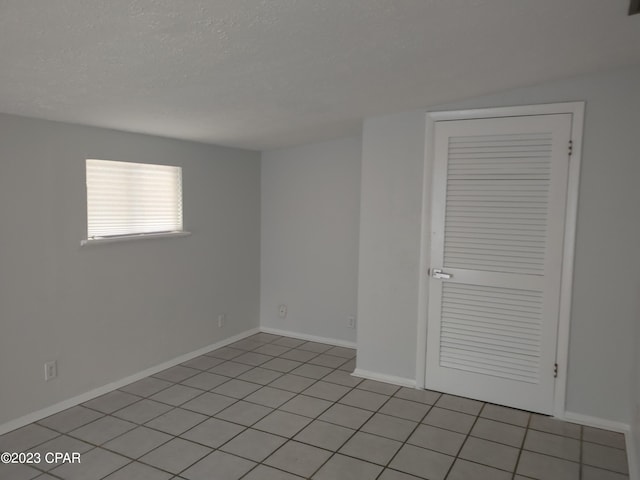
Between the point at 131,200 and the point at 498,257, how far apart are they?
2.78 metres

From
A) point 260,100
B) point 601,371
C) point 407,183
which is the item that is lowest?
point 601,371

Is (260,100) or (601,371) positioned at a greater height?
(260,100)

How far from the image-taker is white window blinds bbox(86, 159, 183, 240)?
3432 millimetres

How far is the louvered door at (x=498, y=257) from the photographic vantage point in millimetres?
3223

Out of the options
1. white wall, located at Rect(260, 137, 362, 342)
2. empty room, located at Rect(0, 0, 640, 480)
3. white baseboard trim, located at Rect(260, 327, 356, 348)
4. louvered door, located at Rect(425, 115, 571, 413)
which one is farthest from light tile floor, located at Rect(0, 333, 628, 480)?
white wall, located at Rect(260, 137, 362, 342)

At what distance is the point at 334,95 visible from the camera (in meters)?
3.06

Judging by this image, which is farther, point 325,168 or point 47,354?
point 325,168

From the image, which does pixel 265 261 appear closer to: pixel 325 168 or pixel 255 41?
pixel 325 168

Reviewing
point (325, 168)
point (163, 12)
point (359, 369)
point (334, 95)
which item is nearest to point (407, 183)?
point (334, 95)

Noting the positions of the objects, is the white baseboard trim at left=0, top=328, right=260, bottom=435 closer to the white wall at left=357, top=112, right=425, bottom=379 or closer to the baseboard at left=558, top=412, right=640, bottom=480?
the white wall at left=357, top=112, right=425, bottom=379

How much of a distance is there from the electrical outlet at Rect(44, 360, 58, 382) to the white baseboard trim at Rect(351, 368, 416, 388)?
2.22 meters

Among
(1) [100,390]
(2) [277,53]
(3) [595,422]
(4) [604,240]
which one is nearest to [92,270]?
(1) [100,390]

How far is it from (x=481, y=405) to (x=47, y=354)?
299 cm

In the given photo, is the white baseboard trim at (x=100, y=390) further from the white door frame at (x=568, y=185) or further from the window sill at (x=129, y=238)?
the white door frame at (x=568, y=185)
